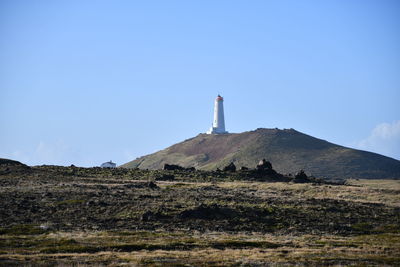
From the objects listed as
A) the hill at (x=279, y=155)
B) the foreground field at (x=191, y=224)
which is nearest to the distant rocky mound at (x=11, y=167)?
the foreground field at (x=191, y=224)

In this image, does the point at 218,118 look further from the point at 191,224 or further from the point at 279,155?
the point at 191,224

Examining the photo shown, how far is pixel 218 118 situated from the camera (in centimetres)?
17475

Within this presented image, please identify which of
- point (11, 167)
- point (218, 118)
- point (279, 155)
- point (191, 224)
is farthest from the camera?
point (218, 118)

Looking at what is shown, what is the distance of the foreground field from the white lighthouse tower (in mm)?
93003

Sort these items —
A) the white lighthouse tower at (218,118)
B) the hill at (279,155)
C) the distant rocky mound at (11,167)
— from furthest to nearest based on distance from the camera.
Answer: the white lighthouse tower at (218,118)
the hill at (279,155)
the distant rocky mound at (11,167)

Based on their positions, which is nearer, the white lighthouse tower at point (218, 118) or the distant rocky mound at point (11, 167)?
the distant rocky mound at point (11, 167)

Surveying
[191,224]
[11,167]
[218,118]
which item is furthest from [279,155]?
[191,224]

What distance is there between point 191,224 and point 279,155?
10027 centimetres

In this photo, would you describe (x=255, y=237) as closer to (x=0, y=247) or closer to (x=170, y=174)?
(x=0, y=247)

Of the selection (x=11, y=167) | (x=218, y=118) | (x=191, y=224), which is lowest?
(x=191, y=224)

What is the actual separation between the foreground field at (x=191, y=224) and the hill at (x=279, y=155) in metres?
59.5

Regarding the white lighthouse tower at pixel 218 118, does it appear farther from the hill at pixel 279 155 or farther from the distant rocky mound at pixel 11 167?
the distant rocky mound at pixel 11 167

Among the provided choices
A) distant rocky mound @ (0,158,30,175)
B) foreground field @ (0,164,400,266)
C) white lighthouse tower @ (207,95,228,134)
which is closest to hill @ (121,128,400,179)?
white lighthouse tower @ (207,95,228,134)

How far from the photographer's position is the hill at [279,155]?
444ft
